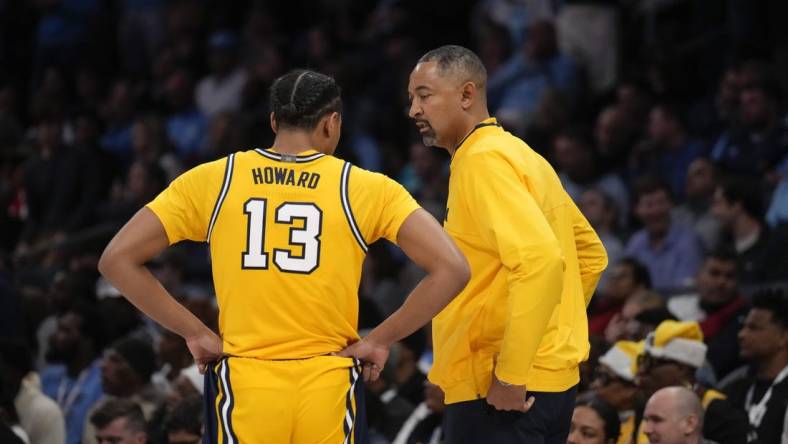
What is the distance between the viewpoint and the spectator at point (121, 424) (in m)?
7.52

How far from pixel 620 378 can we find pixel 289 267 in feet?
10.9

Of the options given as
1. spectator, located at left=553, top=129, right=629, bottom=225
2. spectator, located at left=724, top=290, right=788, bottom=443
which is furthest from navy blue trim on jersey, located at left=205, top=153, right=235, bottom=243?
spectator, located at left=553, top=129, right=629, bottom=225

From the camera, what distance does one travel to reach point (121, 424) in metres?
7.55

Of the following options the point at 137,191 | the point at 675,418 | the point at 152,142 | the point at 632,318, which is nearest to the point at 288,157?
the point at 675,418

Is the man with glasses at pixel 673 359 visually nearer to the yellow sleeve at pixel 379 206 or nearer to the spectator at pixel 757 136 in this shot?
the yellow sleeve at pixel 379 206

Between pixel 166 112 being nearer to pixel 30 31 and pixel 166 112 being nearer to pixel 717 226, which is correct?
pixel 30 31

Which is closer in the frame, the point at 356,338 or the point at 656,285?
the point at 356,338

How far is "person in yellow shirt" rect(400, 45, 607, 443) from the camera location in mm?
4941

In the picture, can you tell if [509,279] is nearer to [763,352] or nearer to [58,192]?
[763,352]

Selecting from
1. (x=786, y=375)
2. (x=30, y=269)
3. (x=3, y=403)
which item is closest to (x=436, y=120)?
(x=786, y=375)

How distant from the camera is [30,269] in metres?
12.9

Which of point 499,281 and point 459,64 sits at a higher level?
point 459,64

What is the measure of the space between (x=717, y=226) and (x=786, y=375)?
2.67 meters

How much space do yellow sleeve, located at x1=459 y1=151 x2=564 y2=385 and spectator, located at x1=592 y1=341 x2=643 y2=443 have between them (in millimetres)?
2802
